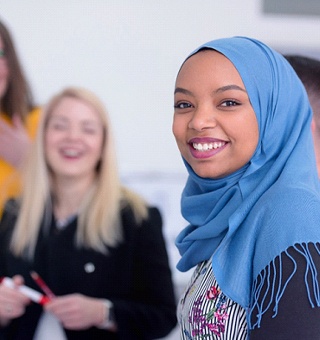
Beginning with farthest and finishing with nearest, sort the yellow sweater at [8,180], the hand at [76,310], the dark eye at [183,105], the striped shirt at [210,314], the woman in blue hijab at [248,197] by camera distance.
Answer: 1. the yellow sweater at [8,180]
2. the hand at [76,310]
3. the dark eye at [183,105]
4. the striped shirt at [210,314]
5. the woman in blue hijab at [248,197]

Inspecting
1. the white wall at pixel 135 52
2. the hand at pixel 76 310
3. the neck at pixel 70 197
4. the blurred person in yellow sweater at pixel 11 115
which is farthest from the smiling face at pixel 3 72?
the hand at pixel 76 310

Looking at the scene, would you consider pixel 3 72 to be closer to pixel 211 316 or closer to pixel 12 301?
pixel 12 301

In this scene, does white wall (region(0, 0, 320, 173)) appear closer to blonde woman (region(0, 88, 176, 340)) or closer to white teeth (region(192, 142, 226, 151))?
blonde woman (region(0, 88, 176, 340))

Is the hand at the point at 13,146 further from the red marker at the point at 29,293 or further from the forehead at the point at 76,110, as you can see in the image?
the red marker at the point at 29,293

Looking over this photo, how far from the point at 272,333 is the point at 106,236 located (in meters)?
1.37

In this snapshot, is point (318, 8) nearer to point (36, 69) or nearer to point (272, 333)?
point (36, 69)

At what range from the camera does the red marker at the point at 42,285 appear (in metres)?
2.34

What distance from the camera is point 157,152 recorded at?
123 inches

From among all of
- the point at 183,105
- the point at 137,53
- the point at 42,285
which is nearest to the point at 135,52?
the point at 137,53

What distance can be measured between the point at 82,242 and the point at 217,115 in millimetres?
1255

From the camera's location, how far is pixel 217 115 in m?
1.23

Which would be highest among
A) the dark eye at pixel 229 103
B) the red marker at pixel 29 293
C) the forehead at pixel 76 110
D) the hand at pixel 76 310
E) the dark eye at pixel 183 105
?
the forehead at pixel 76 110

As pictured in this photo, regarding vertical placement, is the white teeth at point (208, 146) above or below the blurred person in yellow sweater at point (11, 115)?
below

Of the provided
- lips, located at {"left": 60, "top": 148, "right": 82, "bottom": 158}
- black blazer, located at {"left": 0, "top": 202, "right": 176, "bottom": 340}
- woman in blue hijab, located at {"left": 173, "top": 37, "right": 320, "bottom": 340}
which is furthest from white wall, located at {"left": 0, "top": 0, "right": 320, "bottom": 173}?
woman in blue hijab, located at {"left": 173, "top": 37, "right": 320, "bottom": 340}
